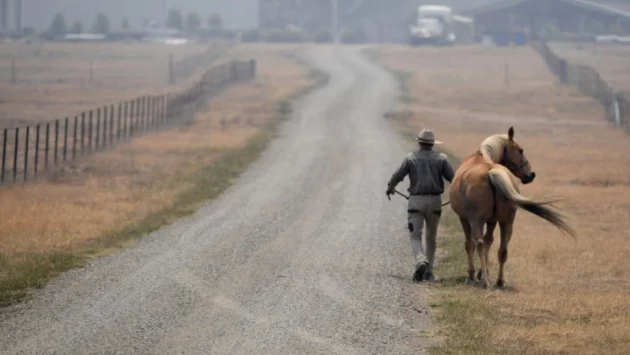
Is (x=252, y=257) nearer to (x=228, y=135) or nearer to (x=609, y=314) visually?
(x=609, y=314)

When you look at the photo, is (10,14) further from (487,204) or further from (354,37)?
(487,204)

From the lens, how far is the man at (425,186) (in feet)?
52.1

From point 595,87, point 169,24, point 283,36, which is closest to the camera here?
point 595,87

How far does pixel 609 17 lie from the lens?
104 meters

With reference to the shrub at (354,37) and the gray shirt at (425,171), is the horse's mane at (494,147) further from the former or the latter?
the shrub at (354,37)

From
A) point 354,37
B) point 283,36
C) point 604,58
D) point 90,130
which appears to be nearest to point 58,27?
point 283,36

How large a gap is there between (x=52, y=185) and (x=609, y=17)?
8381 centimetres

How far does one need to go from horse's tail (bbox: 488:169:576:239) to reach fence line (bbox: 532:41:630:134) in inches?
1304

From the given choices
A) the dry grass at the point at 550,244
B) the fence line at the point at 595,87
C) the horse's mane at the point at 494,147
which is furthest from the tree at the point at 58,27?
the horse's mane at the point at 494,147

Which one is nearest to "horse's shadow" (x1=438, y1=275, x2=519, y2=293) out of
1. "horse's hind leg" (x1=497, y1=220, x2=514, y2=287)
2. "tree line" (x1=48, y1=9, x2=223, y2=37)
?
"horse's hind leg" (x1=497, y1=220, x2=514, y2=287)

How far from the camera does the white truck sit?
114500 mm

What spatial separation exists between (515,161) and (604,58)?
7352 cm

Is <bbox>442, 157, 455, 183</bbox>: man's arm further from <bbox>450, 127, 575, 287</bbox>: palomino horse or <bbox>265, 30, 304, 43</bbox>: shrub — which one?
<bbox>265, 30, 304, 43</bbox>: shrub

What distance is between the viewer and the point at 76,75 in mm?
76938
